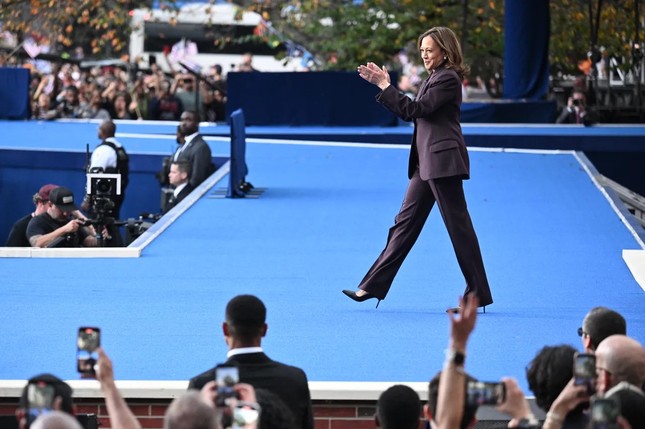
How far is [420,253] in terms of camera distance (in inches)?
509

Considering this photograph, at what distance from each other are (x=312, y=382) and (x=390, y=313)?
7.77 ft

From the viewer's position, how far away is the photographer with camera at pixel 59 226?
14148mm

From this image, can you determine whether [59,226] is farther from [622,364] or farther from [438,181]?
[622,364]

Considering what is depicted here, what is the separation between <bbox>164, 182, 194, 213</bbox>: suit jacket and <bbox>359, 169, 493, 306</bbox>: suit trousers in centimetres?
740

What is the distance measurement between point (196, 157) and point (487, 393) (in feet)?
43.6

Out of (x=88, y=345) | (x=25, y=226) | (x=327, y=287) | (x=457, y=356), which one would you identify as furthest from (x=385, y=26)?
(x=457, y=356)

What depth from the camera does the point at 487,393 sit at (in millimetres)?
4609

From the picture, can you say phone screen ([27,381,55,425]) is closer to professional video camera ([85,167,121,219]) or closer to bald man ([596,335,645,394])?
bald man ([596,335,645,394])

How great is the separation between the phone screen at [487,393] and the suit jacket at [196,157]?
1309 cm

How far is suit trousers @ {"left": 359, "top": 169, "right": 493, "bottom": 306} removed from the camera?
30.8 ft

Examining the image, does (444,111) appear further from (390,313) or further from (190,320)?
(190,320)

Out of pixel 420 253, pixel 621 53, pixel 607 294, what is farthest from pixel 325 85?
pixel 607 294

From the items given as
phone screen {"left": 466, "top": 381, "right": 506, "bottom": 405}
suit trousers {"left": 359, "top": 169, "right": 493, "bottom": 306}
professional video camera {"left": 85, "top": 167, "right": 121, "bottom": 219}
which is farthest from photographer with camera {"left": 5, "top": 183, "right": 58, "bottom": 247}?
phone screen {"left": 466, "top": 381, "right": 506, "bottom": 405}

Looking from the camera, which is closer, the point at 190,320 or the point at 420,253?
the point at 190,320
